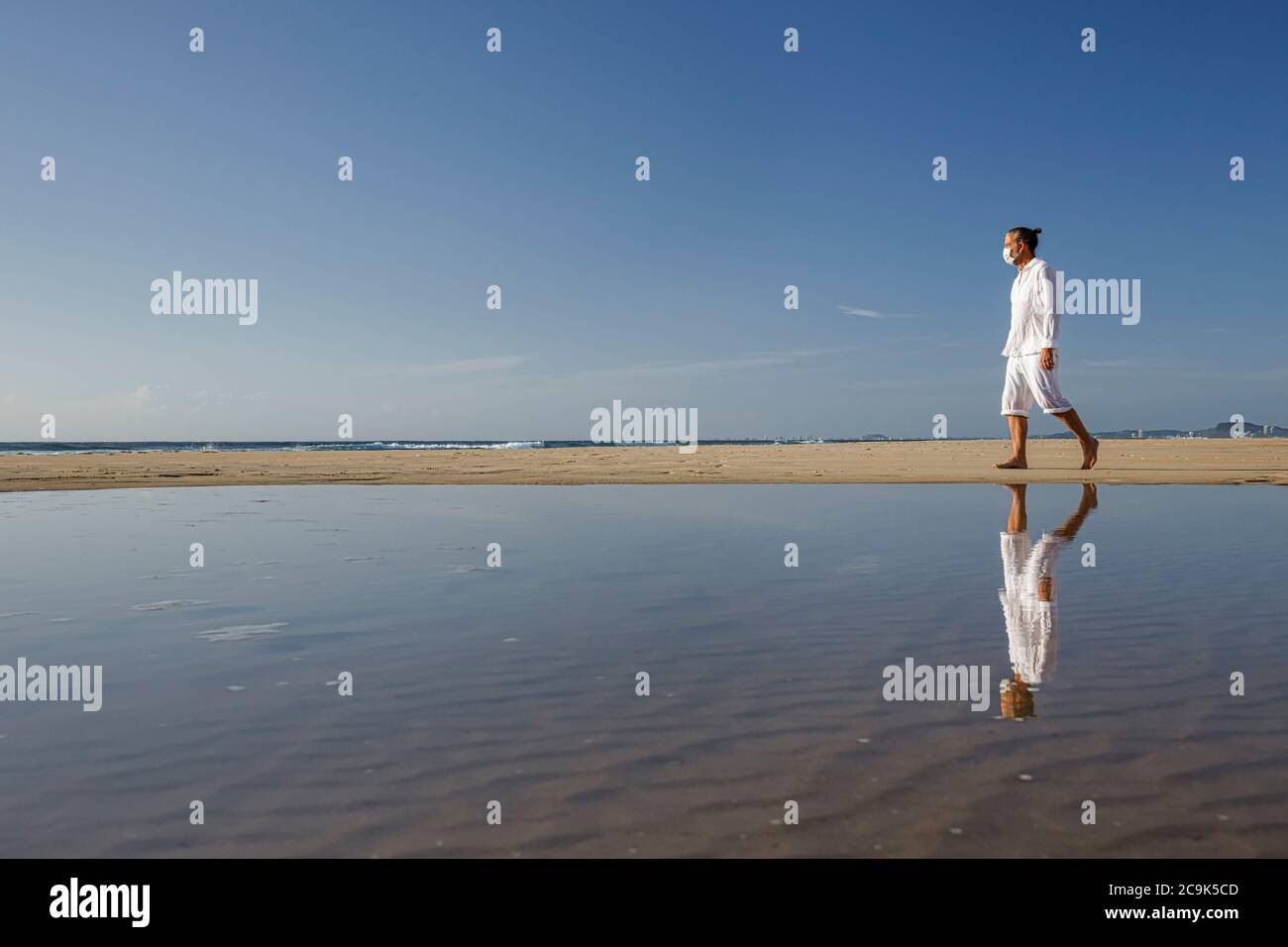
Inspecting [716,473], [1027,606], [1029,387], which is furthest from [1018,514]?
[716,473]

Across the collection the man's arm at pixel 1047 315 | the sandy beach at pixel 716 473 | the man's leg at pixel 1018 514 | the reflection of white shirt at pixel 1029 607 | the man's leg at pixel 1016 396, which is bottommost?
the reflection of white shirt at pixel 1029 607

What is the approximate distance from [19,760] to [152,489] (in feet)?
66.1

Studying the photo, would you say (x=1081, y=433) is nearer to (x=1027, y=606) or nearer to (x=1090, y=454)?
(x=1090, y=454)

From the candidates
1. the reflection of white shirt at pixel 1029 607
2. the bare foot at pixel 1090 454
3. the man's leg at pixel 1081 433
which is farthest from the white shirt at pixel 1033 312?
the reflection of white shirt at pixel 1029 607

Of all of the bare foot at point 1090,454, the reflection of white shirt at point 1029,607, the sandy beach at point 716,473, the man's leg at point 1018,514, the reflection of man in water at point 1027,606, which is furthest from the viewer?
the sandy beach at point 716,473

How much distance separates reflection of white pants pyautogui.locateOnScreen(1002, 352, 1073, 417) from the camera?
55.2ft

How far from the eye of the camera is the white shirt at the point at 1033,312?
651 inches

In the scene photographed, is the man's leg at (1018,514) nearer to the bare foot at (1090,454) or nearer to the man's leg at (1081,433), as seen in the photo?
the man's leg at (1081,433)

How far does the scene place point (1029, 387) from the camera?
17281 mm

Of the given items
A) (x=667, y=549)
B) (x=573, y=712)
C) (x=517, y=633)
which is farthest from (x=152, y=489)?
(x=573, y=712)

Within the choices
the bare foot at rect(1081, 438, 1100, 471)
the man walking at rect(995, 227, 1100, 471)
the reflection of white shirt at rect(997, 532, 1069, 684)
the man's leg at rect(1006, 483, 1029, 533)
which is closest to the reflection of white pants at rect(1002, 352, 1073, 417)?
the man walking at rect(995, 227, 1100, 471)

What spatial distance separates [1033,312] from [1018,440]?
3489mm

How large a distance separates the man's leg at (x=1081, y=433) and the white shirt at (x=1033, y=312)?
149cm

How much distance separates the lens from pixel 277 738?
12.5 ft
